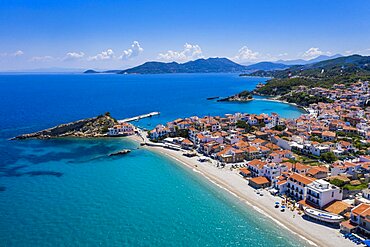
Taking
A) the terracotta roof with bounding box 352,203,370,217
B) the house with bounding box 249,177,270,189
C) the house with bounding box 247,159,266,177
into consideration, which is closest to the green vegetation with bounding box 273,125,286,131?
the house with bounding box 247,159,266,177

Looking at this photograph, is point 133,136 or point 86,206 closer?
point 86,206

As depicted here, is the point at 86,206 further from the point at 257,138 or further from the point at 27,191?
the point at 257,138

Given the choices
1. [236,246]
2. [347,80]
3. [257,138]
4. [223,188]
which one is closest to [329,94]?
[347,80]

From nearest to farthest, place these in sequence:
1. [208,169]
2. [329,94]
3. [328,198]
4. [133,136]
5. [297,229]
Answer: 1. [297,229]
2. [328,198]
3. [208,169]
4. [133,136]
5. [329,94]

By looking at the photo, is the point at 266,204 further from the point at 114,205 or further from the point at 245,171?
the point at 114,205

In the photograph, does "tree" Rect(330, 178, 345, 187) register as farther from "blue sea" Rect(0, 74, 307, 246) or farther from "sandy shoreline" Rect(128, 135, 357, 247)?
"blue sea" Rect(0, 74, 307, 246)

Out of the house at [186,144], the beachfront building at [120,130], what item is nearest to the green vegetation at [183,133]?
the house at [186,144]

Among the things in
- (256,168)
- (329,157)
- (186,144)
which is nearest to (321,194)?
(256,168)
